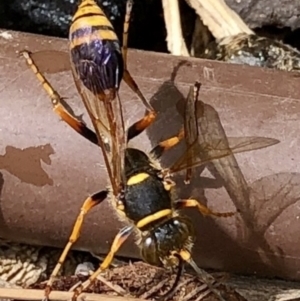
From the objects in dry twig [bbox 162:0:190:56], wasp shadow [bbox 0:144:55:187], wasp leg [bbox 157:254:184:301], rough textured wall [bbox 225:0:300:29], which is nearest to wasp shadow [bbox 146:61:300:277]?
wasp leg [bbox 157:254:184:301]

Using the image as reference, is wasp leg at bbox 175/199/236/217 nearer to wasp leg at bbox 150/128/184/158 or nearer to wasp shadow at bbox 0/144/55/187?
wasp leg at bbox 150/128/184/158

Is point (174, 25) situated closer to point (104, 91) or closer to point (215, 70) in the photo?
point (215, 70)

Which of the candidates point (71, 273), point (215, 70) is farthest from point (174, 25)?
point (71, 273)

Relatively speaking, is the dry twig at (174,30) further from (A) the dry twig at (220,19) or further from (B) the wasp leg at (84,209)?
(B) the wasp leg at (84,209)

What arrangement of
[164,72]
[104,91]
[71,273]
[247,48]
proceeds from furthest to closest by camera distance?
[247,48], [71,273], [164,72], [104,91]

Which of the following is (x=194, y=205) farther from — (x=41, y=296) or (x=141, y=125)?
(x=41, y=296)

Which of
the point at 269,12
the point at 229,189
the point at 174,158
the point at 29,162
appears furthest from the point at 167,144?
the point at 269,12

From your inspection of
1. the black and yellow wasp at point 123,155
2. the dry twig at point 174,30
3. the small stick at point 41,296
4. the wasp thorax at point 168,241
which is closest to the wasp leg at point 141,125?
the black and yellow wasp at point 123,155
